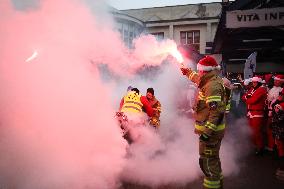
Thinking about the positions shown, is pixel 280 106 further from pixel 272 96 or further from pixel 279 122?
pixel 272 96

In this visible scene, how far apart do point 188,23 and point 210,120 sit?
87.3ft

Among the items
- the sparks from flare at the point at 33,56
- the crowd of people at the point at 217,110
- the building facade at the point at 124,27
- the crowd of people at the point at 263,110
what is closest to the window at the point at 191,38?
the building facade at the point at 124,27

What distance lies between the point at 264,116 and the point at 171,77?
245 inches

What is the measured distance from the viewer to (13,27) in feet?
17.0

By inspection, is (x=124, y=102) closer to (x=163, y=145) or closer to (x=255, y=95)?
(x=163, y=145)

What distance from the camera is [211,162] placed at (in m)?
4.79

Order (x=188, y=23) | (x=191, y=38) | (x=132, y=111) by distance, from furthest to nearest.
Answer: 1. (x=191, y=38)
2. (x=188, y=23)
3. (x=132, y=111)

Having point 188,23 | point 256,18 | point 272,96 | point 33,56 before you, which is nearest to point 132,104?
point 33,56

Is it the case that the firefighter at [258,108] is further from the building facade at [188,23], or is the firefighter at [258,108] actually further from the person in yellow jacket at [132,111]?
the building facade at [188,23]

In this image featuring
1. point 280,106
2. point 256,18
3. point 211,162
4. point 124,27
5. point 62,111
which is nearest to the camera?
point 211,162

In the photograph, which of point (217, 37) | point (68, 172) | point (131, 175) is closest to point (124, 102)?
point (131, 175)

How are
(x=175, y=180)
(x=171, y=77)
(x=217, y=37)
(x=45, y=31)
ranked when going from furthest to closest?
(x=171, y=77) < (x=217, y=37) < (x=175, y=180) < (x=45, y=31)

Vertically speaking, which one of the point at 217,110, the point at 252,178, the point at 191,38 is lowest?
the point at 252,178

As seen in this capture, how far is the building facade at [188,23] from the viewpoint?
29.8 metres
